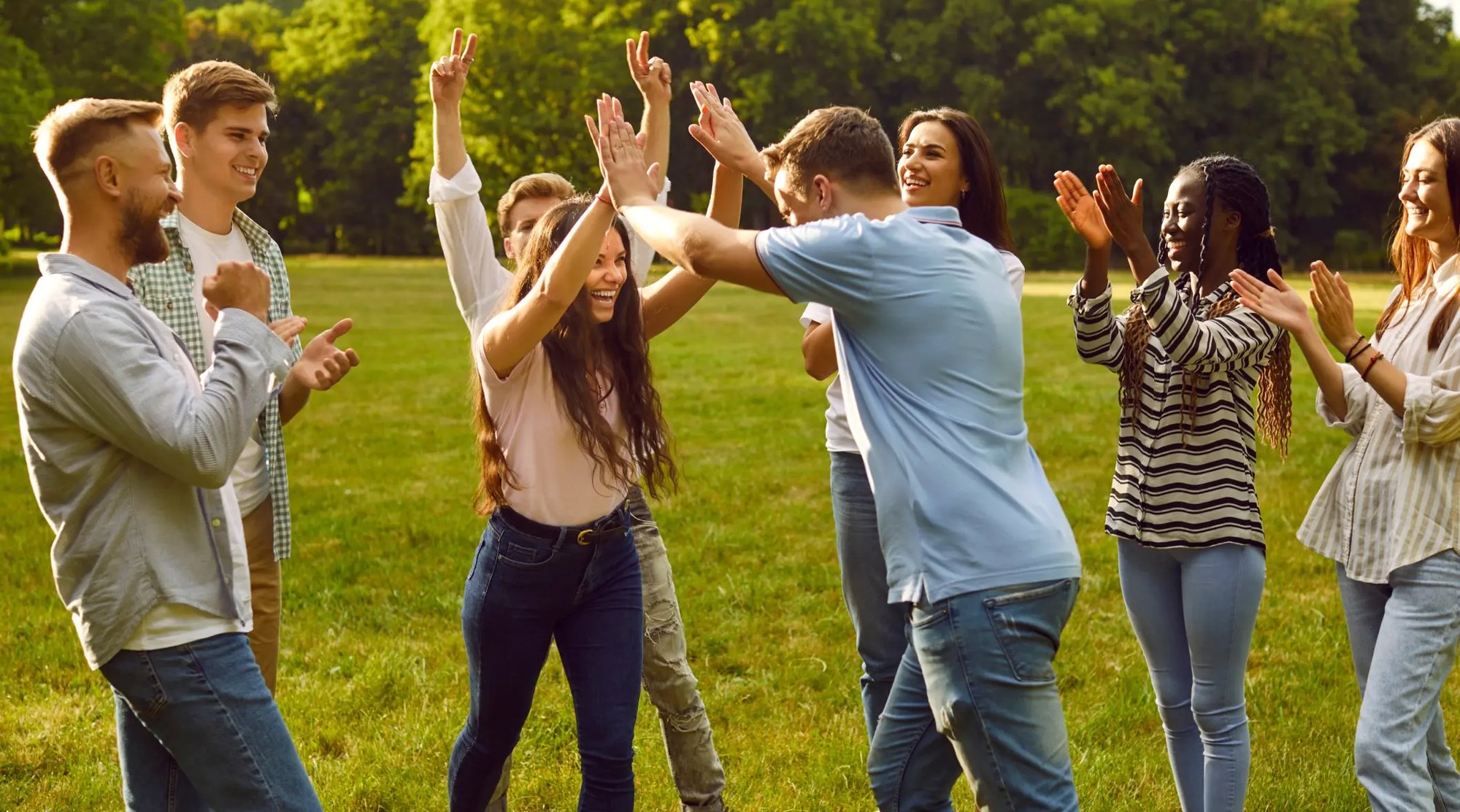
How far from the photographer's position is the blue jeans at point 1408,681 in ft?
12.2

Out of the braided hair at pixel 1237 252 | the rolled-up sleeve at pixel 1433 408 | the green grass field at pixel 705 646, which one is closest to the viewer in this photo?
the rolled-up sleeve at pixel 1433 408

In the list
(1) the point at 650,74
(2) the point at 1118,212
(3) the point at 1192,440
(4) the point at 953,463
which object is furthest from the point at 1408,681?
(1) the point at 650,74

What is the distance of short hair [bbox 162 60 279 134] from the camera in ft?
13.3

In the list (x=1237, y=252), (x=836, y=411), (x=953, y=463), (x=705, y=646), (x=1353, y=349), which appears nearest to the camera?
(x=953, y=463)

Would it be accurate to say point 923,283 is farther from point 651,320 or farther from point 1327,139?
point 1327,139

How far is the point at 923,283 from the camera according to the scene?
3.06m

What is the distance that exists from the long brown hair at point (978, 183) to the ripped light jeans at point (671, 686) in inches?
Result: 57.2

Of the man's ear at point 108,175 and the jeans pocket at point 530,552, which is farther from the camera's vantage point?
the jeans pocket at point 530,552

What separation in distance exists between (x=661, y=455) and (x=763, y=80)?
51.5 meters

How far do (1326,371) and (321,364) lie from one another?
2918 millimetres

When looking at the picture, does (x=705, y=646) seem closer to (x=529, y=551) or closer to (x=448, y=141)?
(x=529, y=551)

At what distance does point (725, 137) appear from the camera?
3.69 m

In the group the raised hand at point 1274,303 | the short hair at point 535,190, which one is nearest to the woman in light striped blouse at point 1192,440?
the raised hand at point 1274,303

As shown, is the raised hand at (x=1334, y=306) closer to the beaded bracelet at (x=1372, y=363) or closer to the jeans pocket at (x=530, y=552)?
the beaded bracelet at (x=1372, y=363)
